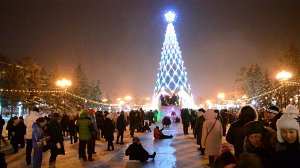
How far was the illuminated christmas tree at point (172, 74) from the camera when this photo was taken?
56500mm

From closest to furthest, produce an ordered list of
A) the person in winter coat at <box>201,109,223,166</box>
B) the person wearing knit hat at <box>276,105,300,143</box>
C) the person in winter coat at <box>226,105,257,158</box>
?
the person wearing knit hat at <box>276,105,300,143</box>, the person in winter coat at <box>226,105,257,158</box>, the person in winter coat at <box>201,109,223,166</box>

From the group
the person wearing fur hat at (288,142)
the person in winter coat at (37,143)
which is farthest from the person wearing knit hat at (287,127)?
the person in winter coat at (37,143)

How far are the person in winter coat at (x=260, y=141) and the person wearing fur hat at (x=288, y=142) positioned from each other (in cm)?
21

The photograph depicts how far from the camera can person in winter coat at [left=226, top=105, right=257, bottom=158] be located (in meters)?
6.28

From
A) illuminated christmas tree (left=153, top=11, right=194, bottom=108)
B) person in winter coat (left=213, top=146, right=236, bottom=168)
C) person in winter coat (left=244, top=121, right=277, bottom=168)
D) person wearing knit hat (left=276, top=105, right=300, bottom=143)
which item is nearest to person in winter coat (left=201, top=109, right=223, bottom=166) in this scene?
person in winter coat (left=244, top=121, right=277, bottom=168)

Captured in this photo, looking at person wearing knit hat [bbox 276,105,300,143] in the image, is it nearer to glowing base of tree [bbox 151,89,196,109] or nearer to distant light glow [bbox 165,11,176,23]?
distant light glow [bbox 165,11,176,23]

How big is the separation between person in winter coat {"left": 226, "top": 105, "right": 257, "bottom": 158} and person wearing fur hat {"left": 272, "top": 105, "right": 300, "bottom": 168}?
1.49m

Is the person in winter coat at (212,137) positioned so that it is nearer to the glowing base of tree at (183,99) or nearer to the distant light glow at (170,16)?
the distant light glow at (170,16)

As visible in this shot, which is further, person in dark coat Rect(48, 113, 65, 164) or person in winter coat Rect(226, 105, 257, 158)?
person in dark coat Rect(48, 113, 65, 164)

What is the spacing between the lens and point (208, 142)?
32.5ft

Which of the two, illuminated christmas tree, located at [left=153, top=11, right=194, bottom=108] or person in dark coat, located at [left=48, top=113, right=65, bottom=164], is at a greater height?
illuminated christmas tree, located at [left=153, top=11, right=194, bottom=108]

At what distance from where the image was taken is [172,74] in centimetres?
5859

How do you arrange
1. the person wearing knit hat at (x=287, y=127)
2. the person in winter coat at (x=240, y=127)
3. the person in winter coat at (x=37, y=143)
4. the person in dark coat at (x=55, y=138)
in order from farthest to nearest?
1. the person in dark coat at (x=55, y=138)
2. the person in winter coat at (x=37, y=143)
3. the person in winter coat at (x=240, y=127)
4. the person wearing knit hat at (x=287, y=127)

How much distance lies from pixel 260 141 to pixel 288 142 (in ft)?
1.39
